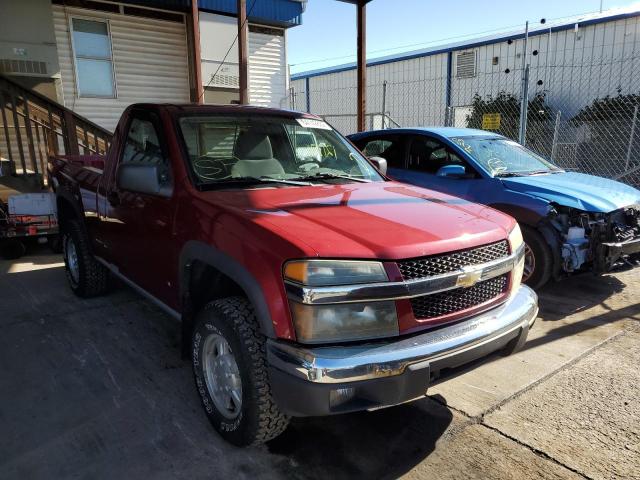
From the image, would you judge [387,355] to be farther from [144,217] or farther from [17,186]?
[17,186]

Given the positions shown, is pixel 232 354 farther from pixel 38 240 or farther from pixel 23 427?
pixel 38 240

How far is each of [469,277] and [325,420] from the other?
4.14ft

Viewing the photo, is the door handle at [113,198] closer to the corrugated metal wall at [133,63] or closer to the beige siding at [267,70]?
the corrugated metal wall at [133,63]

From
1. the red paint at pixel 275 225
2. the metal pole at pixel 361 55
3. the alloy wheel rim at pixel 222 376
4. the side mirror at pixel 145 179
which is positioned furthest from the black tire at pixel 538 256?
the metal pole at pixel 361 55

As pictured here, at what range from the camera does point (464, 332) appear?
2.35 meters

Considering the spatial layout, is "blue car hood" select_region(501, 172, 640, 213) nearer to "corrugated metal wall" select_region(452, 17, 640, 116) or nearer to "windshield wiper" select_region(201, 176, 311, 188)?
"windshield wiper" select_region(201, 176, 311, 188)

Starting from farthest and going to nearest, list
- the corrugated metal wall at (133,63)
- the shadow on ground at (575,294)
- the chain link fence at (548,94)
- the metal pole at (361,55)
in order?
the chain link fence at (548,94) → the corrugated metal wall at (133,63) → the metal pole at (361,55) → the shadow on ground at (575,294)

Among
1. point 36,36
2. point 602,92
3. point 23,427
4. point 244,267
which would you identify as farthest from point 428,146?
point 602,92

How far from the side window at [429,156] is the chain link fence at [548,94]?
9.01ft

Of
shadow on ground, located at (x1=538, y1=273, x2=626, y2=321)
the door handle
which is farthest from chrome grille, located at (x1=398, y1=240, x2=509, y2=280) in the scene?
the door handle

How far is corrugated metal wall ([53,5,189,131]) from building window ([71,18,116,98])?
115mm

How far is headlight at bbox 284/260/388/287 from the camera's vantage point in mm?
2086

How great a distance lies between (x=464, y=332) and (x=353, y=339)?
0.59m

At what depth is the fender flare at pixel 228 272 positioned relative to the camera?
2180 millimetres
